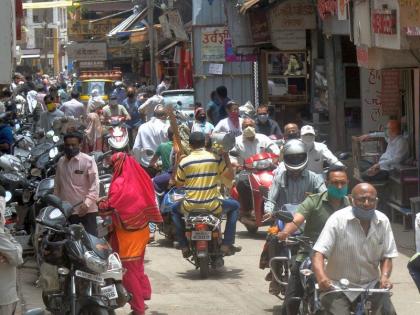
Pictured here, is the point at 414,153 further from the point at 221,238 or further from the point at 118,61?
the point at 118,61

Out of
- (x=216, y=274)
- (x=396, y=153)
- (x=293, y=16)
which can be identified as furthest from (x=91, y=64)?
(x=216, y=274)

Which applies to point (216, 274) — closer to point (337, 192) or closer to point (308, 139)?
point (308, 139)

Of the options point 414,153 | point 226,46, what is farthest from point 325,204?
point 226,46

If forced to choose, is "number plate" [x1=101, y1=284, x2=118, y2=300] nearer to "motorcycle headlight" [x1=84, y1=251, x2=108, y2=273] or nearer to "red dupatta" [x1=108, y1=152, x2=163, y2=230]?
"motorcycle headlight" [x1=84, y1=251, x2=108, y2=273]

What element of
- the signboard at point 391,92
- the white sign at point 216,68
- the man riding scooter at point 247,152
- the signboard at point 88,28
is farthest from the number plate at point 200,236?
the signboard at point 88,28

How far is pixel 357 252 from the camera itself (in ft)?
26.3

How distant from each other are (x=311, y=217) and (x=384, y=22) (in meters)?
5.55

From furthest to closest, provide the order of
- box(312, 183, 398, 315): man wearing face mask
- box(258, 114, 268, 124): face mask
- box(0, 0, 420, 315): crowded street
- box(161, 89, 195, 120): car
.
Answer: box(161, 89, 195, 120): car, box(258, 114, 268, 124): face mask, box(0, 0, 420, 315): crowded street, box(312, 183, 398, 315): man wearing face mask

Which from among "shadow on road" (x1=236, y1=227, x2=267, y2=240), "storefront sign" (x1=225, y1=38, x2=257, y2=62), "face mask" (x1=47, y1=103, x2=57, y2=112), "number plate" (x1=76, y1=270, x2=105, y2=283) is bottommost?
"shadow on road" (x1=236, y1=227, x2=267, y2=240)

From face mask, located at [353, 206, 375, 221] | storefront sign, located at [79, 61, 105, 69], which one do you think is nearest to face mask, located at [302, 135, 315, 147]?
face mask, located at [353, 206, 375, 221]

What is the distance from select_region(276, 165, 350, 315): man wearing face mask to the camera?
9.16 metres

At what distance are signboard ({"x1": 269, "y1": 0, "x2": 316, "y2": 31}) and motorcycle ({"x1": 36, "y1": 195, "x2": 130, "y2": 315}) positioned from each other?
1377 centimetres

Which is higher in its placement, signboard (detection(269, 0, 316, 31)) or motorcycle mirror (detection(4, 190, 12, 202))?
signboard (detection(269, 0, 316, 31))

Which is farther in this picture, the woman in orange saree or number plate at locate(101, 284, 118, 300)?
the woman in orange saree
